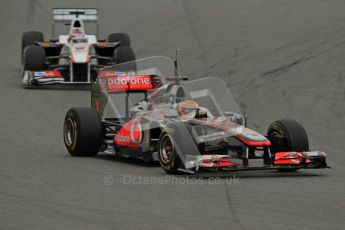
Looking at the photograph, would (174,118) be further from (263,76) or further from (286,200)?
(263,76)

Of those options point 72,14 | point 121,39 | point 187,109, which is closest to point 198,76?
point 121,39

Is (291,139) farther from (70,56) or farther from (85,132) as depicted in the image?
(70,56)

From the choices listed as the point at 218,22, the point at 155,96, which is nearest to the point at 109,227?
the point at 155,96

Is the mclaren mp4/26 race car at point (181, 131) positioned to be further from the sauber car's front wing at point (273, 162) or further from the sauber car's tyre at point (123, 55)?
the sauber car's tyre at point (123, 55)

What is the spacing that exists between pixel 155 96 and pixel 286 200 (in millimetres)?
4088

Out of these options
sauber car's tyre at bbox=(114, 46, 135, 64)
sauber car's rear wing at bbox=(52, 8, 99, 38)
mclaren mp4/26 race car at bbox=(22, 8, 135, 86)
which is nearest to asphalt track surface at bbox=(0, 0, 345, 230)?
mclaren mp4/26 race car at bbox=(22, 8, 135, 86)

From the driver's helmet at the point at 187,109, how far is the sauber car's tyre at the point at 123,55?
10.2m

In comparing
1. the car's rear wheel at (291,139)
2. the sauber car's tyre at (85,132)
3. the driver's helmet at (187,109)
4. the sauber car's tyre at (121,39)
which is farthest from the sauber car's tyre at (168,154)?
the sauber car's tyre at (121,39)

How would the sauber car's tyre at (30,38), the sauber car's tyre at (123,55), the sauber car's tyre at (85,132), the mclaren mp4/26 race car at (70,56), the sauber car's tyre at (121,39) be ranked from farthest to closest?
the sauber car's tyre at (121,39), the sauber car's tyre at (30,38), the sauber car's tyre at (123,55), the mclaren mp4/26 race car at (70,56), the sauber car's tyre at (85,132)

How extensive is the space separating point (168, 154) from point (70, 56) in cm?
1084

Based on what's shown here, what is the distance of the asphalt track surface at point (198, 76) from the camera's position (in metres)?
9.49

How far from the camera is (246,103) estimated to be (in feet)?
65.9

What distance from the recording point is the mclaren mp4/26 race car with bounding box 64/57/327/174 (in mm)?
12195

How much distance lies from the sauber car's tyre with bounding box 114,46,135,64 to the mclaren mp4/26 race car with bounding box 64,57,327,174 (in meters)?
8.08
